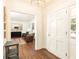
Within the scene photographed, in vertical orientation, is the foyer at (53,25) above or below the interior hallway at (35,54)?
above

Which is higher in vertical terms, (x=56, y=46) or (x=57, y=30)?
(x=57, y=30)

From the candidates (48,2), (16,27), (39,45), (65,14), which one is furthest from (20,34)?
(65,14)

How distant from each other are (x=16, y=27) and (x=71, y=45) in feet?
34.9

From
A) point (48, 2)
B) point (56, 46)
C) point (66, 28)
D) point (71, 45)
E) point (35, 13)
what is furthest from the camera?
point (35, 13)

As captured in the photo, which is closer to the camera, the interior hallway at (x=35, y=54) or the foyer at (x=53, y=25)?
the foyer at (x=53, y=25)

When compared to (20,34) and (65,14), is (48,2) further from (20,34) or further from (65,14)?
(20,34)

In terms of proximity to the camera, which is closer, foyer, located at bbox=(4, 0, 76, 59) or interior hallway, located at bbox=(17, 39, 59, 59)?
foyer, located at bbox=(4, 0, 76, 59)

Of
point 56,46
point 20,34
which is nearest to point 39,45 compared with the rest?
point 56,46

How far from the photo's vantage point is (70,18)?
298 cm

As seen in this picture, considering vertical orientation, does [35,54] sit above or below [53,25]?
below

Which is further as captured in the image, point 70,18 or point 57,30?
point 57,30

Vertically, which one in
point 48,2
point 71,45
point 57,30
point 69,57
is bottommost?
point 69,57

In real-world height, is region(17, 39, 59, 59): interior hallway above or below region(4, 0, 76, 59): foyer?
below

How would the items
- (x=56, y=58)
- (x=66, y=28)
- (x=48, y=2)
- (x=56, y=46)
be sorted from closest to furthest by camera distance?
(x=66, y=28) → (x=56, y=58) → (x=56, y=46) → (x=48, y=2)
